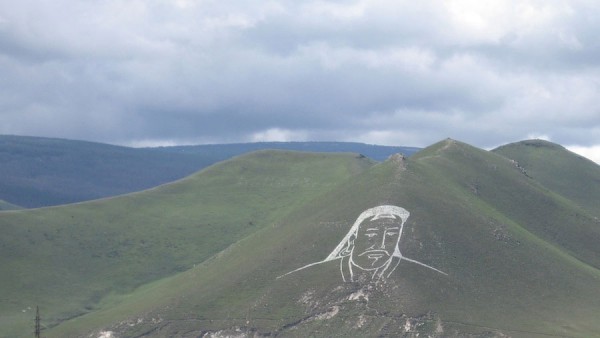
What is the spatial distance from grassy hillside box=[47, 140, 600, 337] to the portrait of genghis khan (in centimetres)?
140

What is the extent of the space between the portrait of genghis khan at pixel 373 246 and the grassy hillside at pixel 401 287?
1.40 meters

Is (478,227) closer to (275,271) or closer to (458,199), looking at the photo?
(458,199)

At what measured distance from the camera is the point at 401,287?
526ft

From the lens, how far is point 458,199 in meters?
194

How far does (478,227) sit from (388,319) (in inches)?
1403

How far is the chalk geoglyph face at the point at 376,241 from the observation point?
548 ft

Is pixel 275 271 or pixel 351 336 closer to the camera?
pixel 351 336

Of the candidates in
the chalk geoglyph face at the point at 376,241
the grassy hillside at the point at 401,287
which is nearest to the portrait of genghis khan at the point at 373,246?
the chalk geoglyph face at the point at 376,241

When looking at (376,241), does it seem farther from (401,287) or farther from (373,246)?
(401,287)

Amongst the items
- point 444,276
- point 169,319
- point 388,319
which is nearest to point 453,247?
point 444,276

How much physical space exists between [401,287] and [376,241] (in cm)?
1266

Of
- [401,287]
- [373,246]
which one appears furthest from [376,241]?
[401,287]

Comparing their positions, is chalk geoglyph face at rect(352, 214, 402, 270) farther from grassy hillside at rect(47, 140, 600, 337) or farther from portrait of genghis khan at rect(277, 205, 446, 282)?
grassy hillside at rect(47, 140, 600, 337)

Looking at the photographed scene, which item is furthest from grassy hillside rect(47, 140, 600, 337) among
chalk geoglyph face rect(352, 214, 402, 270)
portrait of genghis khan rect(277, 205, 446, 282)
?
chalk geoglyph face rect(352, 214, 402, 270)
